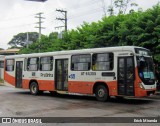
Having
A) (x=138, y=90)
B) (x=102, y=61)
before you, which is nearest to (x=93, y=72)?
(x=102, y=61)

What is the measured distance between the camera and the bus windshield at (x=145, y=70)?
15664mm

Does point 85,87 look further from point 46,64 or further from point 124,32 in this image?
point 124,32

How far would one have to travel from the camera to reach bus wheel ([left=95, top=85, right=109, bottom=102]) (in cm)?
1675

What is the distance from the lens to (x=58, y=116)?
471 inches

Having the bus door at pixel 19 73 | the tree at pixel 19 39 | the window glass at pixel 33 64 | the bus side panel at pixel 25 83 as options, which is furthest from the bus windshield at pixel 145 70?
the tree at pixel 19 39

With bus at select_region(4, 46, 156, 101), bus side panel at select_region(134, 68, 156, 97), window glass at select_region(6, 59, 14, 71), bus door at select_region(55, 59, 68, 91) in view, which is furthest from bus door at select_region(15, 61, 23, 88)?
bus side panel at select_region(134, 68, 156, 97)

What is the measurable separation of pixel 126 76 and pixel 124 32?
24.8ft

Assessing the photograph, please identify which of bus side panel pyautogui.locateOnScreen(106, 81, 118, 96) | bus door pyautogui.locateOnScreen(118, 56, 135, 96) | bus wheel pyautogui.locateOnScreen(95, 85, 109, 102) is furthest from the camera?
bus wheel pyautogui.locateOnScreen(95, 85, 109, 102)

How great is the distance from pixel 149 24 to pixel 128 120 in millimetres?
11419

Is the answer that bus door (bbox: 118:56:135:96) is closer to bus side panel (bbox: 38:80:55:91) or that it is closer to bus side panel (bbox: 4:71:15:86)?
bus side panel (bbox: 38:80:55:91)

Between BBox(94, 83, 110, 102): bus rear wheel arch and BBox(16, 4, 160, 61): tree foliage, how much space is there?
17.7 ft

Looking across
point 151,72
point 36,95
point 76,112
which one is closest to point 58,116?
point 76,112

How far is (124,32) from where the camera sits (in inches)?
896

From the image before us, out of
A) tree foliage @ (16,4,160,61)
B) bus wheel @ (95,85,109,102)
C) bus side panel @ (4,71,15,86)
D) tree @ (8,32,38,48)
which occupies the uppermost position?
tree @ (8,32,38,48)
